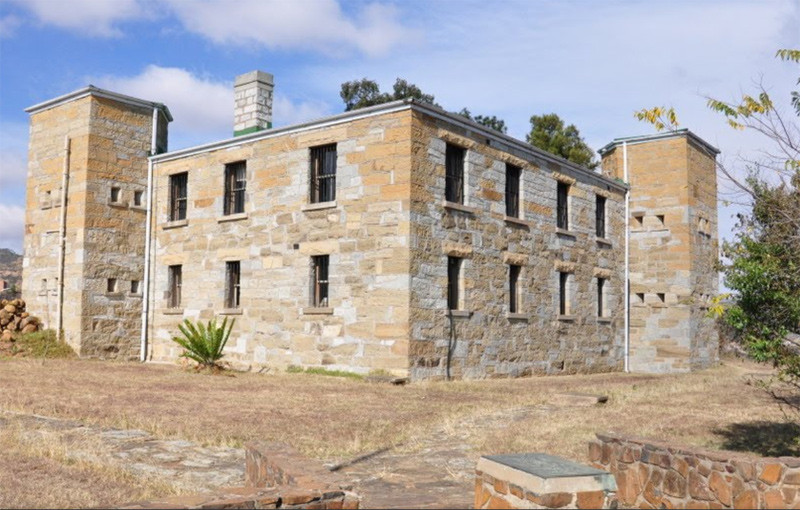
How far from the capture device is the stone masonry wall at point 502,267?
15711 mm

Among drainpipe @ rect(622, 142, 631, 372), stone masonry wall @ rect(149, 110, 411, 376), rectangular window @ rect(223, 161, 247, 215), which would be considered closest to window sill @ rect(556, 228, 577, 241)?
drainpipe @ rect(622, 142, 631, 372)

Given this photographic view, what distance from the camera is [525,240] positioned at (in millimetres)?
18438

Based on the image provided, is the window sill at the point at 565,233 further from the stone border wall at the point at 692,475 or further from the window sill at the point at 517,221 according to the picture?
the stone border wall at the point at 692,475

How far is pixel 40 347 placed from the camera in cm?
1895

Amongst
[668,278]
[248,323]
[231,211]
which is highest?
[231,211]

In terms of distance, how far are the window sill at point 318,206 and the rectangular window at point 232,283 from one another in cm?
280

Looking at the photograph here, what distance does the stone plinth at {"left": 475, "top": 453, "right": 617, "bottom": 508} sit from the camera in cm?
470

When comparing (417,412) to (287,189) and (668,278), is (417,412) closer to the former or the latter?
(287,189)

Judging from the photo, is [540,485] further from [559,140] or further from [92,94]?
[559,140]

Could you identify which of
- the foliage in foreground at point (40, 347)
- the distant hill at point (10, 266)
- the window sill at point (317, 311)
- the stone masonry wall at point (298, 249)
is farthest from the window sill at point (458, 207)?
the distant hill at point (10, 266)

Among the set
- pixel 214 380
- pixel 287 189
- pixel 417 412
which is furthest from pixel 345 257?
pixel 417 412

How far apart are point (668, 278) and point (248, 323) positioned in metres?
12.1

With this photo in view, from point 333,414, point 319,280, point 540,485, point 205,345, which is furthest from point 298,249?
point 540,485

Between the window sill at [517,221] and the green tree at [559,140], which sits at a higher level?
the green tree at [559,140]
